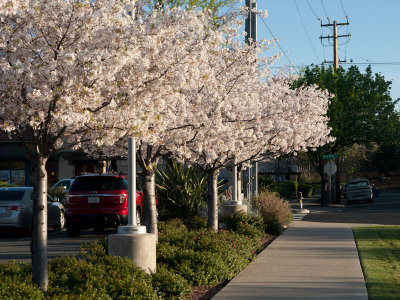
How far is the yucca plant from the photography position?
18.5 m

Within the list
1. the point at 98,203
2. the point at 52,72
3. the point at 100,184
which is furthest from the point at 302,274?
the point at 100,184

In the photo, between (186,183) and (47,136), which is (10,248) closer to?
(186,183)

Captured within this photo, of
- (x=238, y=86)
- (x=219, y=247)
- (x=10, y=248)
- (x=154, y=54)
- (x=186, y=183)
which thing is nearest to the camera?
(x=154, y=54)

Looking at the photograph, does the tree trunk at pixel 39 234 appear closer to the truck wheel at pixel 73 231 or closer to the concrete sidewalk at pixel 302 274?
the concrete sidewalk at pixel 302 274

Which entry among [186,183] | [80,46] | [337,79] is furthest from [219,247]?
[337,79]

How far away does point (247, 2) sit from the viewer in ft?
66.5

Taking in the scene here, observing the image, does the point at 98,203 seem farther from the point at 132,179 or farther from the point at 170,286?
the point at 170,286

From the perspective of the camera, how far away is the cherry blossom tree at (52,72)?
7219mm

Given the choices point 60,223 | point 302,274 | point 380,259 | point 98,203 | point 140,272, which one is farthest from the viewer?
point 60,223

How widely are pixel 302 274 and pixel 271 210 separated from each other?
8681mm

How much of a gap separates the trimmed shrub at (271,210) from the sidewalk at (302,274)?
2273mm

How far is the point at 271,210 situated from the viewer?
18922 mm

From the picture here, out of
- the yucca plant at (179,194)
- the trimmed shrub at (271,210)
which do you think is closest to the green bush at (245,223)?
the trimmed shrub at (271,210)

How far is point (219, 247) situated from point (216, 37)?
3.83m
